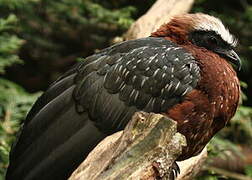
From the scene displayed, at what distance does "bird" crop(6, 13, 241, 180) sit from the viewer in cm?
507

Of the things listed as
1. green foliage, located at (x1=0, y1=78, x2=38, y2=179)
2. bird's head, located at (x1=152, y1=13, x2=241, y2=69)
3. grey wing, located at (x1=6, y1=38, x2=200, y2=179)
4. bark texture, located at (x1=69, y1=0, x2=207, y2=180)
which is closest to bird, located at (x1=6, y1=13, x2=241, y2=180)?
grey wing, located at (x1=6, y1=38, x2=200, y2=179)

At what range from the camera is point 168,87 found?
5105 mm

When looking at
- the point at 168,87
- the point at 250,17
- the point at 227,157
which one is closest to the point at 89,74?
the point at 168,87

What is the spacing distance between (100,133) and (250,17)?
3.47m

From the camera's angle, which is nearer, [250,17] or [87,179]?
[87,179]

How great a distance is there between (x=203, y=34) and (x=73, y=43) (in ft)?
13.6

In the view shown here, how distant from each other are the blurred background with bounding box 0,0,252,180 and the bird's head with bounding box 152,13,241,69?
3.92 ft

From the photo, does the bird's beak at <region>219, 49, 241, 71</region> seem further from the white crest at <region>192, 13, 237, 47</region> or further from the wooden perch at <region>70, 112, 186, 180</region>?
the wooden perch at <region>70, 112, 186, 180</region>

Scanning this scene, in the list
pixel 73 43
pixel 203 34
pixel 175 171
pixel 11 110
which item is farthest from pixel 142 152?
pixel 73 43

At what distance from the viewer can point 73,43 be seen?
946 cm

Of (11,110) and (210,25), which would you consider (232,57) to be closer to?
(210,25)

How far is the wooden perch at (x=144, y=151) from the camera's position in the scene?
3508 millimetres

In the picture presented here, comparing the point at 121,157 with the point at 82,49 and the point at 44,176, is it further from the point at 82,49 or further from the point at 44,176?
the point at 82,49

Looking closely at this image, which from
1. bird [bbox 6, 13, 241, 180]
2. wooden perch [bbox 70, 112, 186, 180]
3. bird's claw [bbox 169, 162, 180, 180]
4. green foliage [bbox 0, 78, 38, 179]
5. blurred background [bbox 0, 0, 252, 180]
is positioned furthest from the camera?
blurred background [bbox 0, 0, 252, 180]
